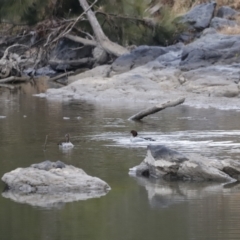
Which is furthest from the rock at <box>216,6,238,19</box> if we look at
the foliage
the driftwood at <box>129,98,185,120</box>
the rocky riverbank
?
the driftwood at <box>129,98,185,120</box>

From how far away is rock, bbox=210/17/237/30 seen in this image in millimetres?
31317

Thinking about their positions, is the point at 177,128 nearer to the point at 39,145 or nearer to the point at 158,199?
the point at 39,145

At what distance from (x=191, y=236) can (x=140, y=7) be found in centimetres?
2393

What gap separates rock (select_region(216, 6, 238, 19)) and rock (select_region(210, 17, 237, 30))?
1149 millimetres

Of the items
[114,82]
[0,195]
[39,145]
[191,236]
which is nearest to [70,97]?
[114,82]

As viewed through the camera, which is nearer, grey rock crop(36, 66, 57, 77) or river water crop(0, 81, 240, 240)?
river water crop(0, 81, 240, 240)

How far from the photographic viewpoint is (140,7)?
30641 mm

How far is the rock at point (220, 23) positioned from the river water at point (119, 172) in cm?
1179

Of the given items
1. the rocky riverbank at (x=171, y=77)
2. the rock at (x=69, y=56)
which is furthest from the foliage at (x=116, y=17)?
the rocky riverbank at (x=171, y=77)

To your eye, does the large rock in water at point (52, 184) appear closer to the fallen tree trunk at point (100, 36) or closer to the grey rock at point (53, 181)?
the grey rock at point (53, 181)

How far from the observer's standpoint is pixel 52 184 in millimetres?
9227

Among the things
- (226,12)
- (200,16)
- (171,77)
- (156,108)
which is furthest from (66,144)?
(226,12)

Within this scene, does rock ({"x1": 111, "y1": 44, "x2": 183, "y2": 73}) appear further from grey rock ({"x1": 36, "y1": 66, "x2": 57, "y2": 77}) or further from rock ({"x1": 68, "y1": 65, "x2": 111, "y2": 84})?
grey rock ({"x1": 36, "y1": 66, "x2": 57, "y2": 77})

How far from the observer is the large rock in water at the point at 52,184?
29.7ft
